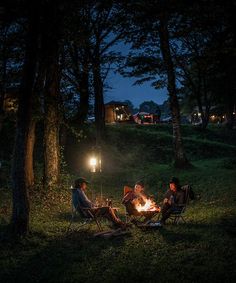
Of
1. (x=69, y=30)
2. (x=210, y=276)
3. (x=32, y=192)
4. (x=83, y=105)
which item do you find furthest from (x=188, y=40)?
(x=210, y=276)

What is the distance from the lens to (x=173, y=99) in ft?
72.6

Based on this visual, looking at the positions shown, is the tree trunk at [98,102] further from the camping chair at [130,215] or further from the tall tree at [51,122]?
the camping chair at [130,215]

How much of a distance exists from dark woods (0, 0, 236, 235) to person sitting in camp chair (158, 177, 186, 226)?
14.9ft

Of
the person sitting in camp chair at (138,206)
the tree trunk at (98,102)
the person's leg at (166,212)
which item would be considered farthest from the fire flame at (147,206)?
the tree trunk at (98,102)

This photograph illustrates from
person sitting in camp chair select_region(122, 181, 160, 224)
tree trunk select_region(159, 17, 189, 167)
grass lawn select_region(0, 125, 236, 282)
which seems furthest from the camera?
tree trunk select_region(159, 17, 189, 167)

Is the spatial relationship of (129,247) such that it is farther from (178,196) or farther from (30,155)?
(30,155)

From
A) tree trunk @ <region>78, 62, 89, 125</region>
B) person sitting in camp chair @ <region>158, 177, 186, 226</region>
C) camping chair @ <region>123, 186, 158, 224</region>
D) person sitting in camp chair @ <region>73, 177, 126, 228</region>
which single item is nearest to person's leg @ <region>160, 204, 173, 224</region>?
person sitting in camp chair @ <region>158, 177, 186, 226</region>

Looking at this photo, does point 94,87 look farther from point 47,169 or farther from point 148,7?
point 148,7

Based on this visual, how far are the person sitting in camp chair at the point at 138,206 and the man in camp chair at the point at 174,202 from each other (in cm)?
34

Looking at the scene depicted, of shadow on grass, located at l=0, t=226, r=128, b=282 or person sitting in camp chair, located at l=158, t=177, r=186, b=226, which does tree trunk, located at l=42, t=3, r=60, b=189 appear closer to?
shadow on grass, located at l=0, t=226, r=128, b=282

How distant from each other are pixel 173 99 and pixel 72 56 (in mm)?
8994

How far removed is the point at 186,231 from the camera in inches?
422

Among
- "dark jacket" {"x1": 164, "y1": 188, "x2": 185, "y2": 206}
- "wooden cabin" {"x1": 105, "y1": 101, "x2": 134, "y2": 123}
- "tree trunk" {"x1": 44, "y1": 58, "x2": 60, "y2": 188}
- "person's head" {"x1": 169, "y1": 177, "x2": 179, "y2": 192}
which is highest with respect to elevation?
"wooden cabin" {"x1": 105, "y1": 101, "x2": 134, "y2": 123}

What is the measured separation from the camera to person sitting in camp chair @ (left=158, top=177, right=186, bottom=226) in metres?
12.2
